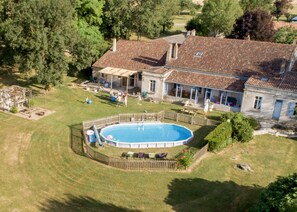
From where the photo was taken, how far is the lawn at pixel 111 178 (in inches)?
969

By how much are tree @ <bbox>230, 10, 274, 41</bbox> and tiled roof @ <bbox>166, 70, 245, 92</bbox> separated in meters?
25.8

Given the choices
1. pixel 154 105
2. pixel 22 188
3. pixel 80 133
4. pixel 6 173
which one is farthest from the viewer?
pixel 154 105

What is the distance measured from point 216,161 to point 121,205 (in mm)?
10995

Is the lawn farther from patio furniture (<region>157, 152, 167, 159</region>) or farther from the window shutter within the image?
the window shutter

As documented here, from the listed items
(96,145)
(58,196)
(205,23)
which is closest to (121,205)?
(58,196)

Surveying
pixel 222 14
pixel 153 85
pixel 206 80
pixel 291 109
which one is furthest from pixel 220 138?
pixel 222 14

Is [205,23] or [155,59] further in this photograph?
[205,23]

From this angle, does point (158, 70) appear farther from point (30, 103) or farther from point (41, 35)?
point (30, 103)

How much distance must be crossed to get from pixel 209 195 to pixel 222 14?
5525 centimetres

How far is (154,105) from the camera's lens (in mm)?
45625

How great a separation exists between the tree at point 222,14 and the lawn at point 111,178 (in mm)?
42261

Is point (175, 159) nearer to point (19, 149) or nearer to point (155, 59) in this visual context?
point (19, 149)

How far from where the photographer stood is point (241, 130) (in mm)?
35125

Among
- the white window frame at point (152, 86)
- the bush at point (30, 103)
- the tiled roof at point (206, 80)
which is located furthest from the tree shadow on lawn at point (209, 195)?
the bush at point (30, 103)
